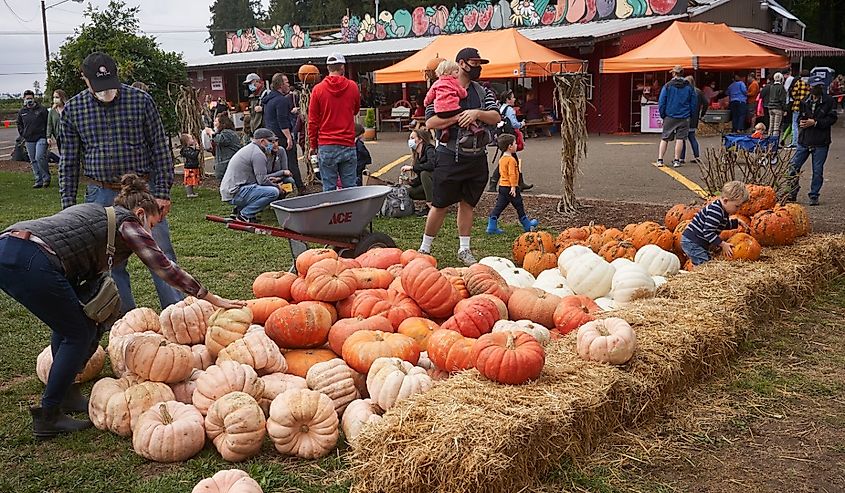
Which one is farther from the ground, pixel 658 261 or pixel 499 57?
pixel 499 57

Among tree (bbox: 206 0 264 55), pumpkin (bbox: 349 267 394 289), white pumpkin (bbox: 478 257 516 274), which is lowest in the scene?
white pumpkin (bbox: 478 257 516 274)

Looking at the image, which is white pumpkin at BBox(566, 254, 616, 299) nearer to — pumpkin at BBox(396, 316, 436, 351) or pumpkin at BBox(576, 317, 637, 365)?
pumpkin at BBox(396, 316, 436, 351)

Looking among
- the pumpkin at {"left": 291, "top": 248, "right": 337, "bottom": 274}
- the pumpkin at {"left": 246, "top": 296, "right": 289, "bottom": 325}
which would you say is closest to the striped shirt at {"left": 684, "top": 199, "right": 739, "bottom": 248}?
the pumpkin at {"left": 291, "top": 248, "right": 337, "bottom": 274}

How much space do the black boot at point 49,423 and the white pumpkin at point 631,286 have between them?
→ 3563mm

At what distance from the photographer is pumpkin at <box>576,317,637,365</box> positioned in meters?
4.04

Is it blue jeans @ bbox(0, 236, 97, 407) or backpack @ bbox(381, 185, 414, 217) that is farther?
backpack @ bbox(381, 185, 414, 217)

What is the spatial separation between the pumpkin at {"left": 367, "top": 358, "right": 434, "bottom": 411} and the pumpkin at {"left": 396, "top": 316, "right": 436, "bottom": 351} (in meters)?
0.53

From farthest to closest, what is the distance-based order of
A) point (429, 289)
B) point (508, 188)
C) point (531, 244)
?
point (508, 188), point (531, 244), point (429, 289)

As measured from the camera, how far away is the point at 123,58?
14.3 meters

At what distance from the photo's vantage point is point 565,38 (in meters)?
22.3

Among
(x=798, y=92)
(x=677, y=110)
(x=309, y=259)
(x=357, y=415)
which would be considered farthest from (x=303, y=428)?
(x=677, y=110)

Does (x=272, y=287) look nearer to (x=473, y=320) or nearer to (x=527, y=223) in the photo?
(x=473, y=320)

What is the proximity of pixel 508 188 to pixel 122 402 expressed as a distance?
18.2ft

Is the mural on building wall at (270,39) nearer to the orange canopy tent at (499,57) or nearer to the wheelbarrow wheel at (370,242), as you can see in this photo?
the orange canopy tent at (499,57)
